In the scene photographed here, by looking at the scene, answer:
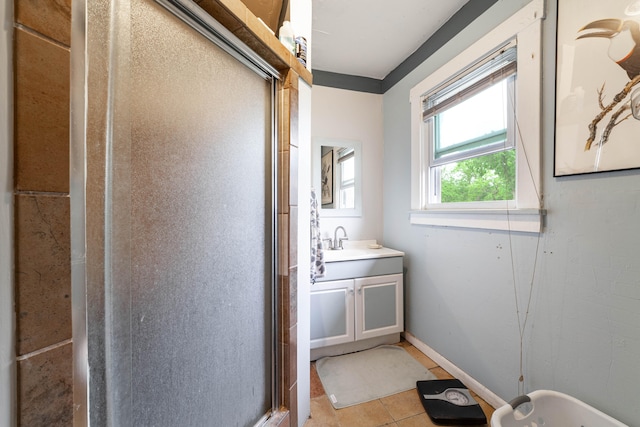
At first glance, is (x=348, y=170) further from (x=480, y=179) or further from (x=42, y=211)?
(x=42, y=211)

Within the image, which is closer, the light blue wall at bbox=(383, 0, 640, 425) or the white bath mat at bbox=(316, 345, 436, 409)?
the light blue wall at bbox=(383, 0, 640, 425)

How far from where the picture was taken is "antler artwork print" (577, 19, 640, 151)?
3.01 feet

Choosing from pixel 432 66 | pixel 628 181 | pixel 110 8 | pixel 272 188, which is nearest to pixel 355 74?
pixel 432 66

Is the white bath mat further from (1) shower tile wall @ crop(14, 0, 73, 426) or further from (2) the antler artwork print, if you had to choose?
(2) the antler artwork print

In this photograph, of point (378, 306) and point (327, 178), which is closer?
point (378, 306)

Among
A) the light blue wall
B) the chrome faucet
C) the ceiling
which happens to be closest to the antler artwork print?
the light blue wall

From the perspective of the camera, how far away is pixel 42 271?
0.41 m

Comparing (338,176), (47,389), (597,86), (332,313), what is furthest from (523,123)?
(47,389)

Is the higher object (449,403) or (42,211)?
(42,211)

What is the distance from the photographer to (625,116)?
94 centimetres

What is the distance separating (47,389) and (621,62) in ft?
6.18

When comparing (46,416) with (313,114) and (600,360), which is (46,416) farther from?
(313,114)

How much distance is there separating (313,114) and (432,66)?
103 cm

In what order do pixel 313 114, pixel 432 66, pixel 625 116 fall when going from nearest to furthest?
1. pixel 625 116
2. pixel 432 66
3. pixel 313 114
